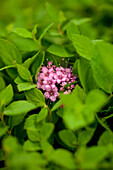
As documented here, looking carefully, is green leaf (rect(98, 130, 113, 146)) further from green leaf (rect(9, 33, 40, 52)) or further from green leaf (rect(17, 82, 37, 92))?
green leaf (rect(9, 33, 40, 52))

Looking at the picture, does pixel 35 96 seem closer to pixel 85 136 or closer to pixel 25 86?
pixel 25 86

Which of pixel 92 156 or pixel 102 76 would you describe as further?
pixel 102 76

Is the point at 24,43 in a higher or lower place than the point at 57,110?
higher

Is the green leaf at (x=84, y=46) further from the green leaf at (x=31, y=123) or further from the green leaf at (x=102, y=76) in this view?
the green leaf at (x=31, y=123)

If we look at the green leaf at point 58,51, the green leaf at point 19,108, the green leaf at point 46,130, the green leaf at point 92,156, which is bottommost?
the green leaf at point 46,130

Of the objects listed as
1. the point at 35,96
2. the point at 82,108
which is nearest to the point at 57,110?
the point at 35,96

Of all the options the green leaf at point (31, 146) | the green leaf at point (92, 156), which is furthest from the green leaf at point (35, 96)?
the green leaf at point (92, 156)

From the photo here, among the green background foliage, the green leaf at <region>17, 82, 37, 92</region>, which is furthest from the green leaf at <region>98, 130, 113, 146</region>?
the green leaf at <region>17, 82, 37, 92</region>
